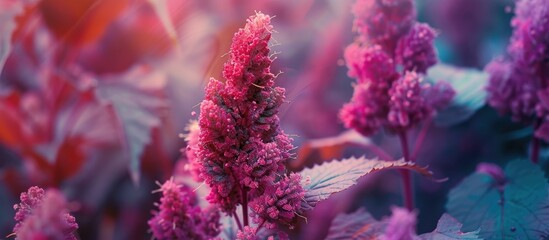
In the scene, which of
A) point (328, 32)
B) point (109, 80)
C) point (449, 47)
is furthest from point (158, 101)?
point (449, 47)

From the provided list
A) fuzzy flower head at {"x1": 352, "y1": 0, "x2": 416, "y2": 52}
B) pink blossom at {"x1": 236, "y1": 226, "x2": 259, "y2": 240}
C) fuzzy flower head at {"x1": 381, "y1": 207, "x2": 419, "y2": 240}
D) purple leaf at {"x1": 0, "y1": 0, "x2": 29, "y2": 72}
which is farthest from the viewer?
purple leaf at {"x1": 0, "y1": 0, "x2": 29, "y2": 72}

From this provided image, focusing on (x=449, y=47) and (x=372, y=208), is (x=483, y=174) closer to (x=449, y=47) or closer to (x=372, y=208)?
(x=372, y=208)

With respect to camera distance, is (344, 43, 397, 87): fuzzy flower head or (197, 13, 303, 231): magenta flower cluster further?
(344, 43, 397, 87): fuzzy flower head

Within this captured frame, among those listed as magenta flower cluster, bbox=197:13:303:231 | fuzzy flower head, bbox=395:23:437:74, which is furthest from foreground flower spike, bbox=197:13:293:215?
fuzzy flower head, bbox=395:23:437:74

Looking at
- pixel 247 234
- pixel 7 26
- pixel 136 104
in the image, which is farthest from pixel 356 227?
pixel 7 26

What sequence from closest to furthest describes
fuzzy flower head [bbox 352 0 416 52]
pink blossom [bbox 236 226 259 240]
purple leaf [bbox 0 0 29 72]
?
pink blossom [bbox 236 226 259 240]
fuzzy flower head [bbox 352 0 416 52]
purple leaf [bbox 0 0 29 72]

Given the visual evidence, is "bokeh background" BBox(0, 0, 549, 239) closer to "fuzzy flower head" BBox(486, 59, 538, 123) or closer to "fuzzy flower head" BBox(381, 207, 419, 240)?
"fuzzy flower head" BBox(486, 59, 538, 123)

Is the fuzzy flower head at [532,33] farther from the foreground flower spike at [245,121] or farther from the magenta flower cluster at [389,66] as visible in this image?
the foreground flower spike at [245,121]
